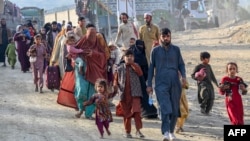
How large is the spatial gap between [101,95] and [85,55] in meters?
1.47

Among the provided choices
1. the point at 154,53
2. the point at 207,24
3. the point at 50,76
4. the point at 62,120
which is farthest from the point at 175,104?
the point at 207,24

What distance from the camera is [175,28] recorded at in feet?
169

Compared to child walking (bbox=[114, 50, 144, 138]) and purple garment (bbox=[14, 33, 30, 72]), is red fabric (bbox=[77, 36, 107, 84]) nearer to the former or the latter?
child walking (bbox=[114, 50, 144, 138])

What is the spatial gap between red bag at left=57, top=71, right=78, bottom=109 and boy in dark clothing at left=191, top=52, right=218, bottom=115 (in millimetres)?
2060

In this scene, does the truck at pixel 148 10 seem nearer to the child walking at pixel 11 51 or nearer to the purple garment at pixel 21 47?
the child walking at pixel 11 51

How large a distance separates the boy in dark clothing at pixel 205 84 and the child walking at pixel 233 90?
175 cm

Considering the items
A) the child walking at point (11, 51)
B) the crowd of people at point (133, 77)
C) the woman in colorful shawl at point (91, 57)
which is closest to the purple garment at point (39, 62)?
the crowd of people at point (133, 77)

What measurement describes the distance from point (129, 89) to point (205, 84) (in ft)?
8.55

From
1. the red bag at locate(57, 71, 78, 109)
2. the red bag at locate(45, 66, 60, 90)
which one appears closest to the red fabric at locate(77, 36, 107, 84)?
the red bag at locate(57, 71, 78, 109)

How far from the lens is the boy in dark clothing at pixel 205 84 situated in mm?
10789

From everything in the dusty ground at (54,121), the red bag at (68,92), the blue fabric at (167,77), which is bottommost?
the dusty ground at (54,121)

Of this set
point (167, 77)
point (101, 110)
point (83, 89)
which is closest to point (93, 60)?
point (83, 89)

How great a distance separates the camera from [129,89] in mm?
8984

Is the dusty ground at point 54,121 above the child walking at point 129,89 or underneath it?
underneath
